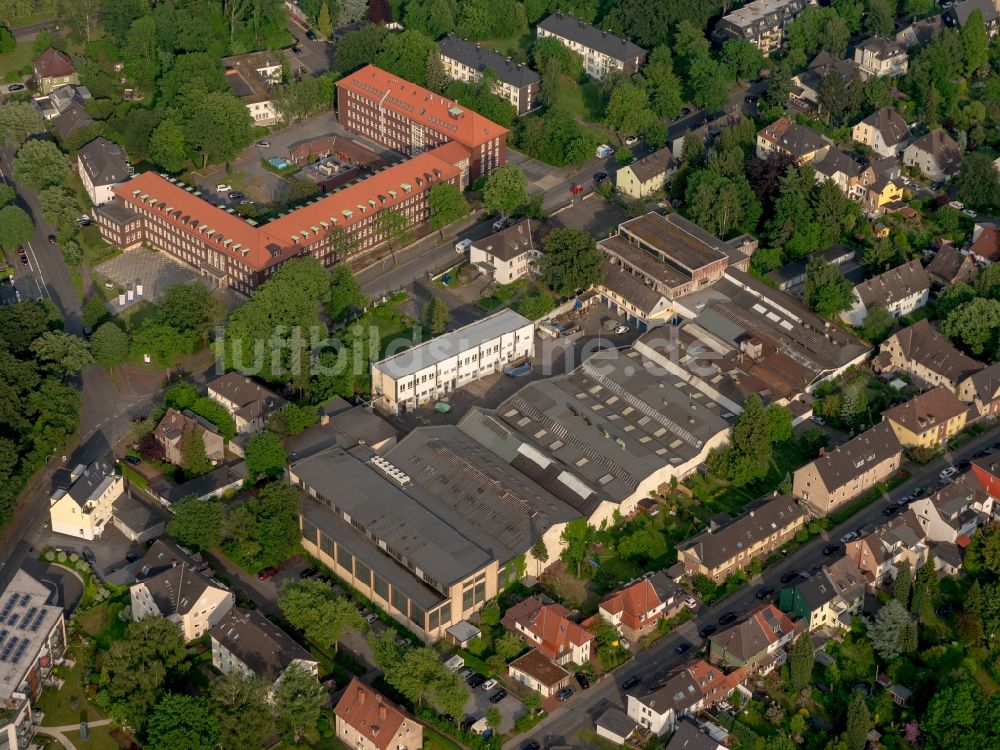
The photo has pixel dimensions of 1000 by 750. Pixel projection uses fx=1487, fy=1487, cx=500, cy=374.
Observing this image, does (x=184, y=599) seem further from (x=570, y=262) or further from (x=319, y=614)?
(x=570, y=262)

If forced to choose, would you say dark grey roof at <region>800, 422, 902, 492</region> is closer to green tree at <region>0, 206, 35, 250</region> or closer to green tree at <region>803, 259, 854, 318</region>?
green tree at <region>803, 259, 854, 318</region>

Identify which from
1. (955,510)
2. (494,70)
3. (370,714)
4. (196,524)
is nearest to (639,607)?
(370,714)

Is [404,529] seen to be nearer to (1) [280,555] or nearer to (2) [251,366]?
(1) [280,555]

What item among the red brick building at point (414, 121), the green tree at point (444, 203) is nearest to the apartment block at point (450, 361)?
the green tree at point (444, 203)

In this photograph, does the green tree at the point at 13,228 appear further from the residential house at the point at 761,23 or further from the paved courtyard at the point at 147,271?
the residential house at the point at 761,23

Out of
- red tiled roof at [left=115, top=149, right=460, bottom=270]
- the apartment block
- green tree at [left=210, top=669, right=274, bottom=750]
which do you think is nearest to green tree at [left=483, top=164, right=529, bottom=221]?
red tiled roof at [left=115, top=149, right=460, bottom=270]

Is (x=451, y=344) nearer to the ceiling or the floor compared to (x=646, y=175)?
nearer to the floor
